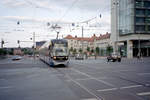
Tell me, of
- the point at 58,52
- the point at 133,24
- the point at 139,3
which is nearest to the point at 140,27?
the point at 133,24

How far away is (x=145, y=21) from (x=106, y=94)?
54027 millimetres

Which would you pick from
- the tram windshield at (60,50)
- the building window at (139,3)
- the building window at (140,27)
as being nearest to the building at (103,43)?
the building window at (140,27)

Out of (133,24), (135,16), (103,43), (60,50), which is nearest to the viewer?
(60,50)

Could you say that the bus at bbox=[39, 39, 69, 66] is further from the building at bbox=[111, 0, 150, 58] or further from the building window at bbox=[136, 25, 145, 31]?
the building window at bbox=[136, 25, 145, 31]

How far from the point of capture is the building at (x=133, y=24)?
54.8 metres

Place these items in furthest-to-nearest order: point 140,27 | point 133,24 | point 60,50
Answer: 1. point 140,27
2. point 133,24
3. point 60,50

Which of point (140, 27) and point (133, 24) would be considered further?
point (140, 27)

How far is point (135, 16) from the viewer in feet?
180

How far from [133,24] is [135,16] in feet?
8.16

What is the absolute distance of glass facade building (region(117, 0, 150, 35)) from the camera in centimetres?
5481

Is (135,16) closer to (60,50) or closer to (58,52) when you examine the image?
(60,50)

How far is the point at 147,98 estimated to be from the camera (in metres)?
7.12

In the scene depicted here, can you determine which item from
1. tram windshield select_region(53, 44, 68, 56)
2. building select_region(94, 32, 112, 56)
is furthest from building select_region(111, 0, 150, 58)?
tram windshield select_region(53, 44, 68, 56)

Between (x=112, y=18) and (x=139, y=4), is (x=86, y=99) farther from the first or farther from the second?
(x=112, y=18)
